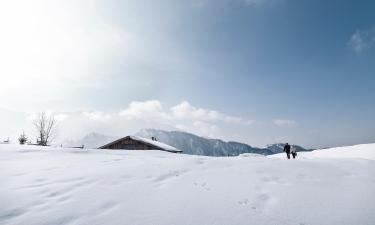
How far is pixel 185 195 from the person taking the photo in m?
6.29

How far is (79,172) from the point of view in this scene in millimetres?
8359

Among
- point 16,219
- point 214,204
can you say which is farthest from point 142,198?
point 16,219

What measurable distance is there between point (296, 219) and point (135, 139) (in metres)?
35.0

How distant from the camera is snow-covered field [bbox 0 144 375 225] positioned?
5012 mm

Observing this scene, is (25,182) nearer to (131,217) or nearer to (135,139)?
(131,217)

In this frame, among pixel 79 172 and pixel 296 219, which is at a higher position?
pixel 79 172

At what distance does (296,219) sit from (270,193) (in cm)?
149

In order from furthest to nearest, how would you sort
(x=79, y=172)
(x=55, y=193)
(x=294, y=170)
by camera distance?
1. (x=294, y=170)
2. (x=79, y=172)
3. (x=55, y=193)

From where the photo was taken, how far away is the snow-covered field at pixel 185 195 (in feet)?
16.4

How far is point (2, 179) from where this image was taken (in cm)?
734

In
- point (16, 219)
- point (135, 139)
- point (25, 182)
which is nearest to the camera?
point (16, 219)

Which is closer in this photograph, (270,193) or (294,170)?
(270,193)

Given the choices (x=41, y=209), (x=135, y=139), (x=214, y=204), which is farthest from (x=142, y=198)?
(x=135, y=139)

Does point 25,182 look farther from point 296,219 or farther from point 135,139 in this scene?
point 135,139
